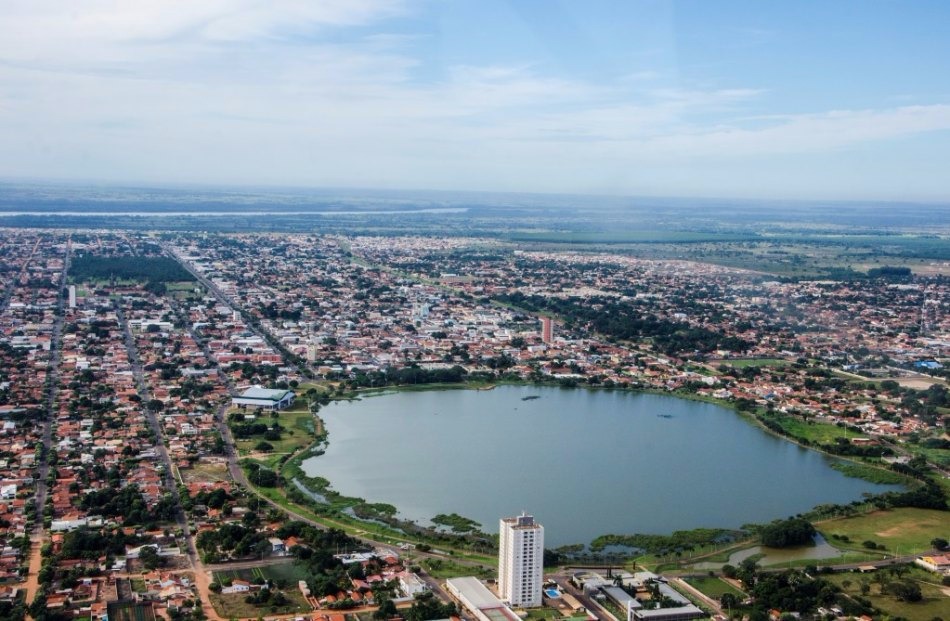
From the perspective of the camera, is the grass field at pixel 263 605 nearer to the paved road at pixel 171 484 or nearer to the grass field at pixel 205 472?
the paved road at pixel 171 484

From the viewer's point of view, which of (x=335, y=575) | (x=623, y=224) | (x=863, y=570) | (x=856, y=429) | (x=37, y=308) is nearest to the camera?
(x=335, y=575)

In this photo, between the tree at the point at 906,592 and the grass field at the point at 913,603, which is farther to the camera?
the tree at the point at 906,592

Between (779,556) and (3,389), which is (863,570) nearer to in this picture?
(779,556)

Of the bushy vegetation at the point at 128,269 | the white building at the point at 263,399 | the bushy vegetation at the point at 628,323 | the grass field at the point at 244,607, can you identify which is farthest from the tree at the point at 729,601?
the bushy vegetation at the point at 128,269

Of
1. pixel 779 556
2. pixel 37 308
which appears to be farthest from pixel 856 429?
pixel 37 308

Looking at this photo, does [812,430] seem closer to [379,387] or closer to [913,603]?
[913,603]

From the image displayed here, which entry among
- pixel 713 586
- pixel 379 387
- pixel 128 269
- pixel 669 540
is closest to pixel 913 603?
pixel 713 586
